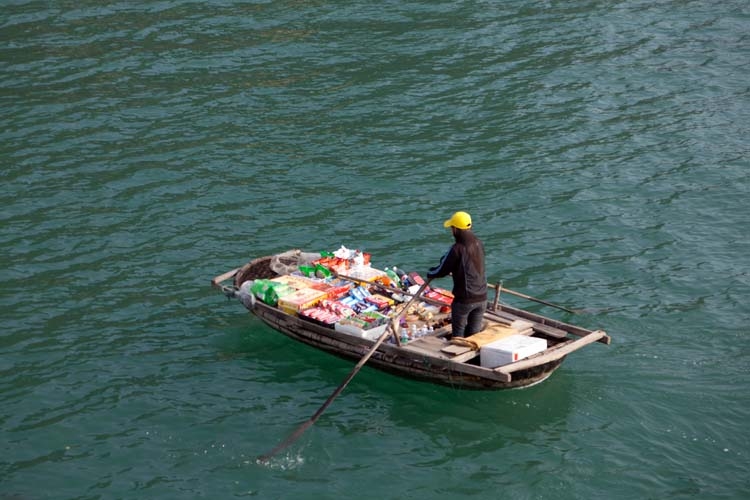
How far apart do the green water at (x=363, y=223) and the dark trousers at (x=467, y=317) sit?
3.28 ft

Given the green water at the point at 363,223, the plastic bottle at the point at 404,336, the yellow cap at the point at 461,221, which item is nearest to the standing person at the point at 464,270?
the yellow cap at the point at 461,221

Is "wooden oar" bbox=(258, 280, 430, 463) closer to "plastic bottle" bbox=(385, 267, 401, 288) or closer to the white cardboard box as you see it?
the white cardboard box

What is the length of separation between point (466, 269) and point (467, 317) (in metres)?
0.84

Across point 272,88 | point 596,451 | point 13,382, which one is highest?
point 272,88

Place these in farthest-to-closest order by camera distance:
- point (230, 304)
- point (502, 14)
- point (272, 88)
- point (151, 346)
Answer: point (502, 14), point (272, 88), point (230, 304), point (151, 346)

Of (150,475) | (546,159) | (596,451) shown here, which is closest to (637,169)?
(546,159)

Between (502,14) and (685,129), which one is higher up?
(502,14)

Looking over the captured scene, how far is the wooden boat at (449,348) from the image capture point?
46.5 feet

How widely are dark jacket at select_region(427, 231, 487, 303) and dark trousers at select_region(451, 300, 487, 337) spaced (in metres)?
0.11

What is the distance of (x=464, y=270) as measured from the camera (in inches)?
577

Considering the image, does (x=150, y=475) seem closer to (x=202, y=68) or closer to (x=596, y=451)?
(x=596, y=451)

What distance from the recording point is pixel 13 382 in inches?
619

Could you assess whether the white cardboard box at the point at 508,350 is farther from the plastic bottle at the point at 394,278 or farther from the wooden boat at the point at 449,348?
the plastic bottle at the point at 394,278

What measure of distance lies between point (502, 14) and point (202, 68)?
33.5ft
